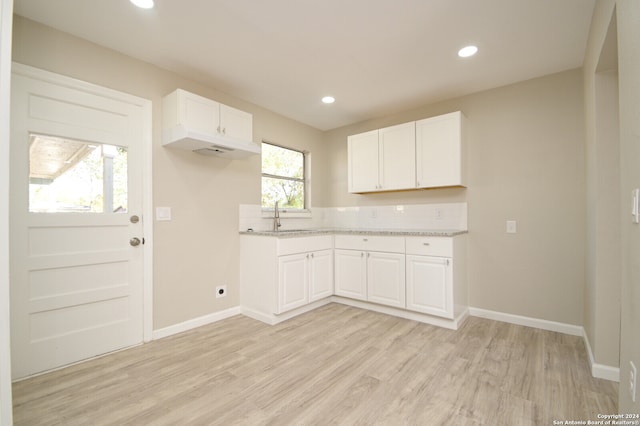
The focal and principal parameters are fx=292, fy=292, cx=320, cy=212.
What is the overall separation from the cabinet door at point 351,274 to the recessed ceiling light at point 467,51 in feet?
7.31

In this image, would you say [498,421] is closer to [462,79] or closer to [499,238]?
[499,238]

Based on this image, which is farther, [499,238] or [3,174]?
[499,238]

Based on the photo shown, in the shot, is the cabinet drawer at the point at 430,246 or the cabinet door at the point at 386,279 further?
the cabinet door at the point at 386,279

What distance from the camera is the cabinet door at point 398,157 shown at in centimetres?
345

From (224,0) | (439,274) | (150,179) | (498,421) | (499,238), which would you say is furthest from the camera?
(499,238)

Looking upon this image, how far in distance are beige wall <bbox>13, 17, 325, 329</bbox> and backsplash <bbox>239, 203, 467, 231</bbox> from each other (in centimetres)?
23

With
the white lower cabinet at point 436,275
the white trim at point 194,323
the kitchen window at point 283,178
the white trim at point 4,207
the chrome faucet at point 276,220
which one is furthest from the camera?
the kitchen window at point 283,178

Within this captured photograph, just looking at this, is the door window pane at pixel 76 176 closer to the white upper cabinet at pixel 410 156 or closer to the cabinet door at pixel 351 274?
the cabinet door at pixel 351 274

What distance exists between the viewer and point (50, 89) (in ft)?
7.10

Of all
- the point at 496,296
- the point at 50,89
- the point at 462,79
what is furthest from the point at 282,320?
the point at 462,79

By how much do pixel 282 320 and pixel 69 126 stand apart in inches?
99.6

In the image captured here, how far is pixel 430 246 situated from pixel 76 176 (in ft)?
10.5

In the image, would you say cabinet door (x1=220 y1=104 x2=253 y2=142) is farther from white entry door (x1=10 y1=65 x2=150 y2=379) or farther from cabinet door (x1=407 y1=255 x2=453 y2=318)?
cabinet door (x1=407 y1=255 x2=453 y2=318)

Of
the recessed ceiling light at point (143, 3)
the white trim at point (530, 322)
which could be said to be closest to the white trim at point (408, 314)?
the white trim at point (530, 322)
